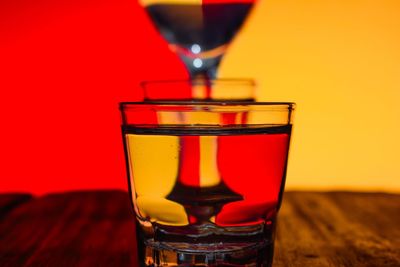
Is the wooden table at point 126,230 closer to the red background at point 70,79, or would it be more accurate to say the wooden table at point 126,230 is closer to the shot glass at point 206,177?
the shot glass at point 206,177

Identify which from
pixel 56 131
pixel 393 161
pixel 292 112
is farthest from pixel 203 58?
pixel 393 161

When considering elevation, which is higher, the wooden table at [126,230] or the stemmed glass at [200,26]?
the stemmed glass at [200,26]

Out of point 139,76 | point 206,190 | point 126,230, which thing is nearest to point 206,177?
point 206,190

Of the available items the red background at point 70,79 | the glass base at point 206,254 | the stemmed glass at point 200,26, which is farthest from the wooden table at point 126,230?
the red background at point 70,79

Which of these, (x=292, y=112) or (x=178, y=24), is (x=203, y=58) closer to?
(x=178, y=24)

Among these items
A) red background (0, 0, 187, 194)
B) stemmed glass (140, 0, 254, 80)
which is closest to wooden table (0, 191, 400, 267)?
stemmed glass (140, 0, 254, 80)

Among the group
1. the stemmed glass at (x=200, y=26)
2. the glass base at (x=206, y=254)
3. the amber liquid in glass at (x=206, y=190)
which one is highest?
the stemmed glass at (x=200, y=26)

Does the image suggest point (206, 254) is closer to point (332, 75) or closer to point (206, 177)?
point (206, 177)
